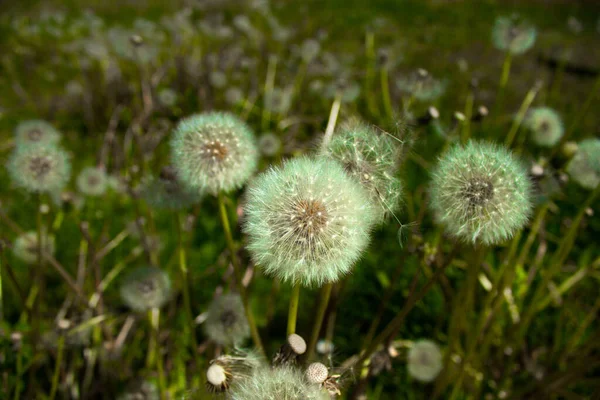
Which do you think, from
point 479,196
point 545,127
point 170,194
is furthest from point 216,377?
point 545,127

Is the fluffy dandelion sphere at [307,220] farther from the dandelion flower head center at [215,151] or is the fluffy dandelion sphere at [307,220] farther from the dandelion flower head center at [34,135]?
the dandelion flower head center at [34,135]

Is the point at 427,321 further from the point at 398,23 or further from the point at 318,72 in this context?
the point at 398,23

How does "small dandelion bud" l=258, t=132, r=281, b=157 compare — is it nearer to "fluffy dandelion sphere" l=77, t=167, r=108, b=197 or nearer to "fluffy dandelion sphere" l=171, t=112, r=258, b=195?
"fluffy dandelion sphere" l=77, t=167, r=108, b=197

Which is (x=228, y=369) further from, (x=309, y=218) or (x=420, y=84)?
(x=420, y=84)

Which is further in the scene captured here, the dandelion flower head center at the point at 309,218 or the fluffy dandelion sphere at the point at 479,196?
the fluffy dandelion sphere at the point at 479,196

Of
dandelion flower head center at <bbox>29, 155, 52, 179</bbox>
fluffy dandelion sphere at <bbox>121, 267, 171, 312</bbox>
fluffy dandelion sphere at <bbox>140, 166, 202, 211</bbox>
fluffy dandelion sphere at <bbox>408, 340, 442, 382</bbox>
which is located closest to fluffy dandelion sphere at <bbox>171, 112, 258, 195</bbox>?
fluffy dandelion sphere at <bbox>140, 166, 202, 211</bbox>

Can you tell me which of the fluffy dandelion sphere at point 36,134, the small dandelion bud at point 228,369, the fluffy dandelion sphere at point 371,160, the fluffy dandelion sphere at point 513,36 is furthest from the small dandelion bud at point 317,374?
the fluffy dandelion sphere at point 36,134
